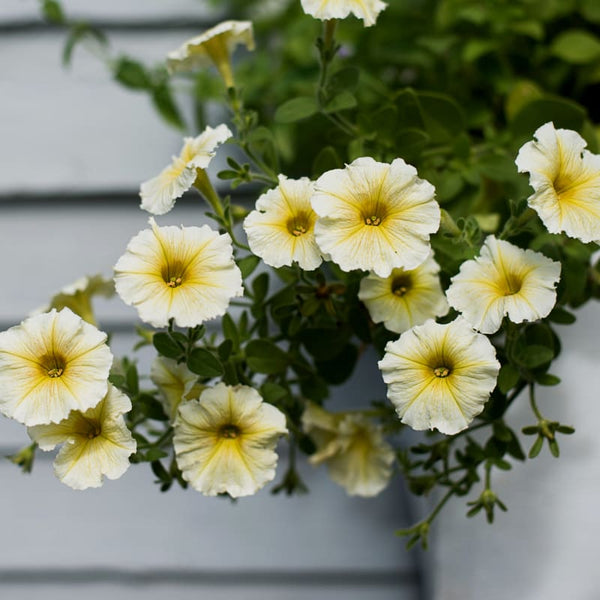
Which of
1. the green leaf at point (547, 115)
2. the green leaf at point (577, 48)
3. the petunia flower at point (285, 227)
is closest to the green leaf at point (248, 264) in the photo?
the petunia flower at point (285, 227)

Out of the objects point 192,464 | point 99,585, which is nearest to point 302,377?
point 192,464

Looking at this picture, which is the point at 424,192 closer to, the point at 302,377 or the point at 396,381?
the point at 396,381

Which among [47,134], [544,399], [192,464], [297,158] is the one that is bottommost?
[192,464]

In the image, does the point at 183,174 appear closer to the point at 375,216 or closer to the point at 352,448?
the point at 375,216

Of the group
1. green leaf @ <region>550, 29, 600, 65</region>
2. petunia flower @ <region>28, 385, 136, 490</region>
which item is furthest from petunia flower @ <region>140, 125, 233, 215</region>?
green leaf @ <region>550, 29, 600, 65</region>

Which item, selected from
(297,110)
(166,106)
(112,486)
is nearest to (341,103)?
(297,110)
